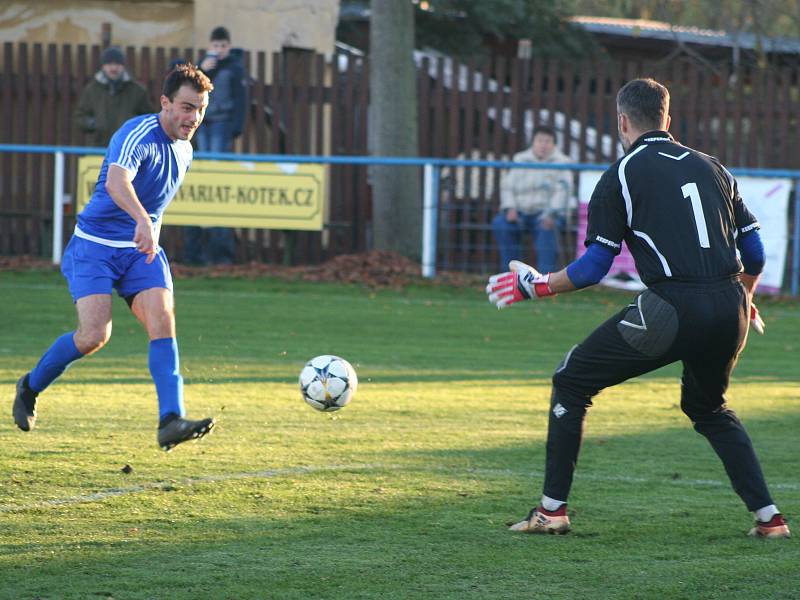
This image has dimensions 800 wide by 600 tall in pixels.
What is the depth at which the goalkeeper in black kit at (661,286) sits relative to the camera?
5.66m

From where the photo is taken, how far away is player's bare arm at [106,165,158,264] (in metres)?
6.76

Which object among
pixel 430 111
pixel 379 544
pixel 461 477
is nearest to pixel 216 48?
pixel 430 111

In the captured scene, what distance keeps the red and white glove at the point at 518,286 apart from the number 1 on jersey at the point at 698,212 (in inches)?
25.6

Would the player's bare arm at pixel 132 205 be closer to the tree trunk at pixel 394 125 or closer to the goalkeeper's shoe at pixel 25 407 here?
the goalkeeper's shoe at pixel 25 407

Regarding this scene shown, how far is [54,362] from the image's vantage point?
24.1ft

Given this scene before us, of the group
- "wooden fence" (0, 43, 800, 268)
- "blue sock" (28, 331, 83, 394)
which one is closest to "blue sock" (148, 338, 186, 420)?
"blue sock" (28, 331, 83, 394)

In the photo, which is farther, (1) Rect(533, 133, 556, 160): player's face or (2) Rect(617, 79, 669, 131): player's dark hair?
(1) Rect(533, 133, 556, 160): player's face

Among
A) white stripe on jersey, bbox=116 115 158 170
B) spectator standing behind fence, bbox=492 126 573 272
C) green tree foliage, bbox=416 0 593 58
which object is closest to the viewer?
white stripe on jersey, bbox=116 115 158 170

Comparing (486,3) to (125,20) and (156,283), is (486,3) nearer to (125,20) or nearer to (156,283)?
(125,20)

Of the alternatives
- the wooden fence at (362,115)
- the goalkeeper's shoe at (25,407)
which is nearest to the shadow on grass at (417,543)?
the goalkeeper's shoe at (25,407)

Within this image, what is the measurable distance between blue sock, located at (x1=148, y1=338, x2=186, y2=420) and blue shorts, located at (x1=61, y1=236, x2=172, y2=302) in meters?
0.37

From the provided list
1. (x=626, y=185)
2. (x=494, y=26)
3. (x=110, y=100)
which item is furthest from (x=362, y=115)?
(x=626, y=185)

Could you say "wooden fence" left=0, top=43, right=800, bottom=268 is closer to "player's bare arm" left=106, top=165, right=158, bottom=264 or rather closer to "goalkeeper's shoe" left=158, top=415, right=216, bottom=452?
"player's bare arm" left=106, top=165, right=158, bottom=264

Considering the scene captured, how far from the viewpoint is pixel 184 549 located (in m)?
5.46
